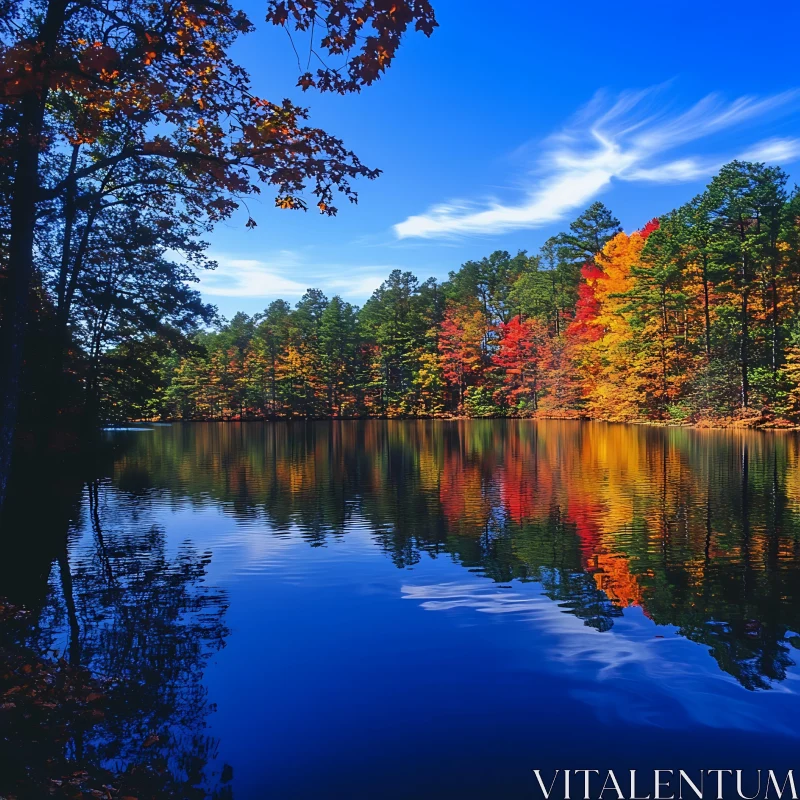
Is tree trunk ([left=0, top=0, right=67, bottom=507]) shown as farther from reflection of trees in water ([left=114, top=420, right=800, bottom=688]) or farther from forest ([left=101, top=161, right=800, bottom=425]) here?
forest ([left=101, top=161, right=800, bottom=425])

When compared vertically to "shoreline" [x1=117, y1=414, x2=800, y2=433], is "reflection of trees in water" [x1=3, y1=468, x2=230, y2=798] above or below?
below

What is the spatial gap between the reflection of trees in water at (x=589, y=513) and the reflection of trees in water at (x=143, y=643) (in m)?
3.73

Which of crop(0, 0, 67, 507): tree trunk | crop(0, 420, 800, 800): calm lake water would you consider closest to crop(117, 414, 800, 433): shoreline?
crop(0, 420, 800, 800): calm lake water

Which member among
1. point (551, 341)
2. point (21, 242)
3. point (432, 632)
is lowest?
point (432, 632)

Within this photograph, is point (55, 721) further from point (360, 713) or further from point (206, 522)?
point (206, 522)

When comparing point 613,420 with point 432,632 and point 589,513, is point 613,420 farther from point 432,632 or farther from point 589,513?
point 432,632

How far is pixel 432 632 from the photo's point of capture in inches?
325

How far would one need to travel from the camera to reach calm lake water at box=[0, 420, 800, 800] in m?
5.54

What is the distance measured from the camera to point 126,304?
24.5 metres

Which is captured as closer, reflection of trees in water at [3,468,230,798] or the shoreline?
reflection of trees in water at [3,468,230,798]

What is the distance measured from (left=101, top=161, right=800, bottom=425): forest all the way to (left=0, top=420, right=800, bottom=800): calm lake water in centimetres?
1489

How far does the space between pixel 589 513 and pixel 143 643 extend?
11.2 meters

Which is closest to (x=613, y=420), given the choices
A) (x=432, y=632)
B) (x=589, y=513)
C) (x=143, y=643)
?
(x=589, y=513)

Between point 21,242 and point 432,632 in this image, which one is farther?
point 432,632
